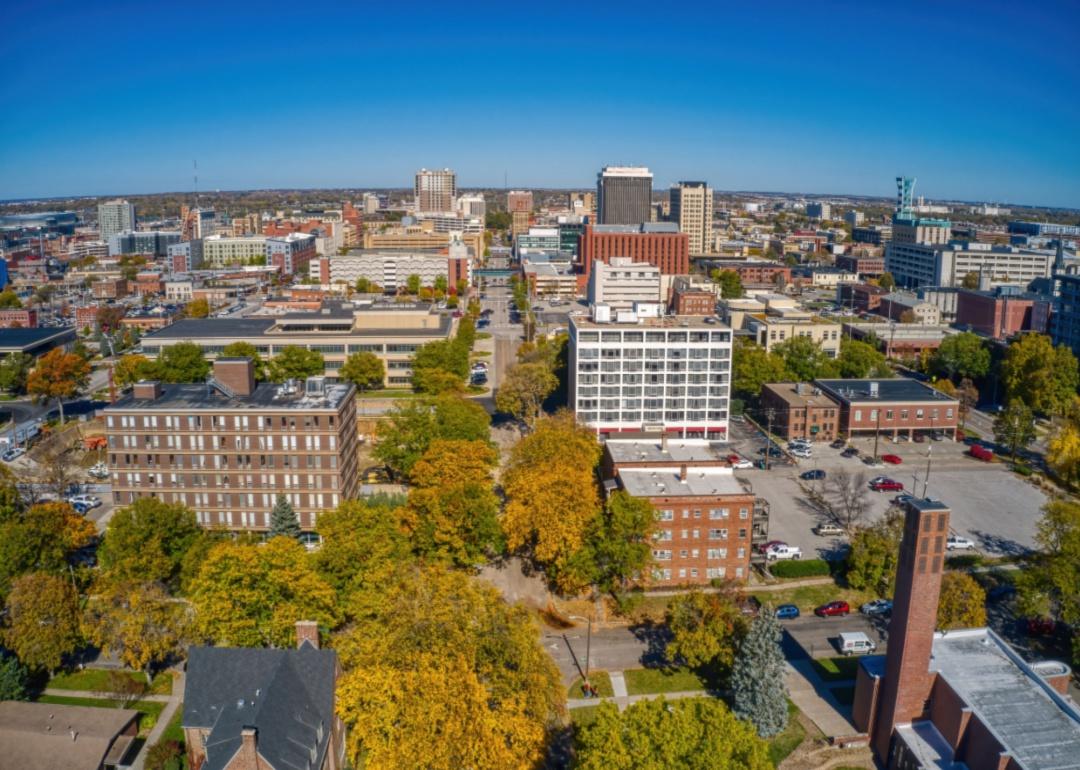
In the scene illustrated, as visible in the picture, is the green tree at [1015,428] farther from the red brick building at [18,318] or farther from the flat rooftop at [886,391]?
the red brick building at [18,318]

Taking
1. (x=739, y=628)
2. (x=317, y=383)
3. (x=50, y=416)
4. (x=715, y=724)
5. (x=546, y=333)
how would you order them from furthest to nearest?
1. (x=546, y=333)
2. (x=50, y=416)
3. (x=317, y=383)
4. (x=739, y=628)
5. (x=715, y=724)

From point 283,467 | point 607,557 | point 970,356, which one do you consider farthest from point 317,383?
point 970,356

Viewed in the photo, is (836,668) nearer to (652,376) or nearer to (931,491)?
(931,491)

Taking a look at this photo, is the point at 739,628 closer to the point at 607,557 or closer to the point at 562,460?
the point at 607,557

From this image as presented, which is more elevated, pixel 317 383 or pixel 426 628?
pixel 317 383

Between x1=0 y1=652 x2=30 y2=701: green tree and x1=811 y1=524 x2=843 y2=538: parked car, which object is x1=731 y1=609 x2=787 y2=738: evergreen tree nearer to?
x1=811 y1=524 x2=843 y2=538: parked car

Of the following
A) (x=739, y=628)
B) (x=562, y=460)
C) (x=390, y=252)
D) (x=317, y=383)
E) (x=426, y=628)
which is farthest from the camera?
(x=390, y=252)
